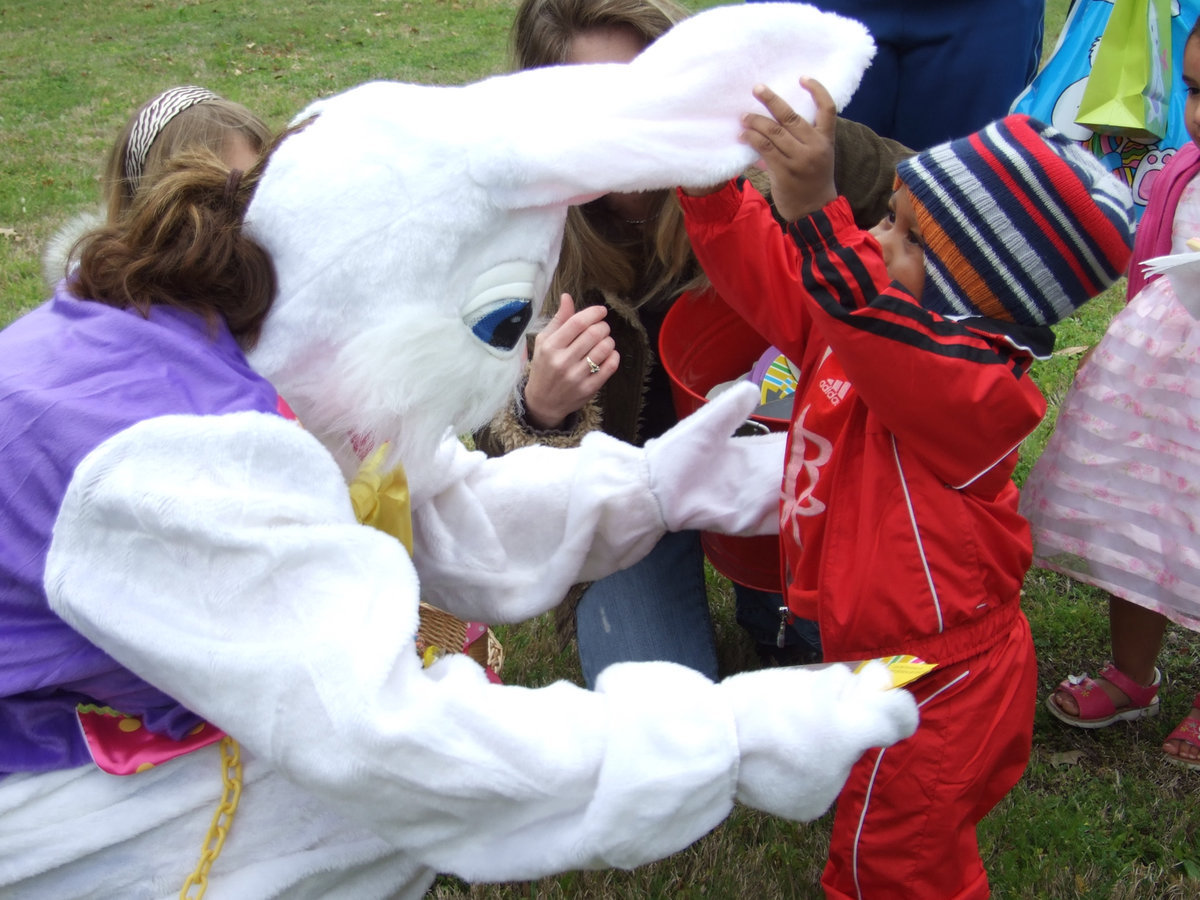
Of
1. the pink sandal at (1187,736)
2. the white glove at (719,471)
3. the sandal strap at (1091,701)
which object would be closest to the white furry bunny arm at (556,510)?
the white glove at (719,471)

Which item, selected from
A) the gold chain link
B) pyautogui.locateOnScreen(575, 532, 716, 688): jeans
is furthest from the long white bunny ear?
pyautogui.locateOnScreen(575, 532, 716, 688): jeans

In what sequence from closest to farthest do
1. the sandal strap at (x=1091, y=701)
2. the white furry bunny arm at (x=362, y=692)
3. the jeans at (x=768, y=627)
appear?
1. the white furry bunny arm at (x=362, y=692)
2. the sandal strap at (x=1091, y=701)
3. the jeans at (x=768, y=627)

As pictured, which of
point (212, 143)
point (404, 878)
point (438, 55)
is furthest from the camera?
point (438, 55)

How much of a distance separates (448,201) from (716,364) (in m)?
1.31

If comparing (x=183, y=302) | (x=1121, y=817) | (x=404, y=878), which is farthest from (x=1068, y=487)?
(x=183, y=302)

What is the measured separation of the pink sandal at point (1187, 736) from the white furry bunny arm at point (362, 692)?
1.56 metres

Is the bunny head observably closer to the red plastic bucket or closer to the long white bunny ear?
the long white bunny ear

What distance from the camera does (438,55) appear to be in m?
9.36

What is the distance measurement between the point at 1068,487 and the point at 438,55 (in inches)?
326

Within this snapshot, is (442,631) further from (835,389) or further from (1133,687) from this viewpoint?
(1133,687)

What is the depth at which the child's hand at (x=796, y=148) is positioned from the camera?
138cm

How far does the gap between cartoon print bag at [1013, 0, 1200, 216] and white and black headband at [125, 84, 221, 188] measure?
2.11 metres

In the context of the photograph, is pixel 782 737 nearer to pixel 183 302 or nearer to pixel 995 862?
pixel 183 302

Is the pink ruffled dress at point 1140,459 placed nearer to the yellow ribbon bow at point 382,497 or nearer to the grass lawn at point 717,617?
the grass lawn at point 717,617
